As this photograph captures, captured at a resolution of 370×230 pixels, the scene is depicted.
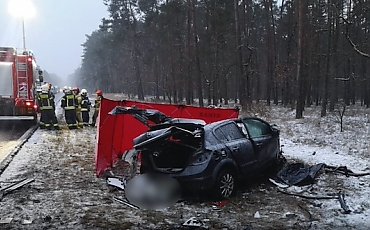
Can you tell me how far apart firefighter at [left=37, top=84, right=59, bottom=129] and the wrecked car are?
10467 mm

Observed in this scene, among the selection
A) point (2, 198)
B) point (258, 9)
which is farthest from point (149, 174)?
point (258, 9)

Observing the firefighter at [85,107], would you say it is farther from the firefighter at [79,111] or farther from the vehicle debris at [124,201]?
the vehicle debris at [124,201]

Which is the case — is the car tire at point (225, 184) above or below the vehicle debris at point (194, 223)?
above

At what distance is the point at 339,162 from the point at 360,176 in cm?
169

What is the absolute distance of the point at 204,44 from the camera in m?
40.2

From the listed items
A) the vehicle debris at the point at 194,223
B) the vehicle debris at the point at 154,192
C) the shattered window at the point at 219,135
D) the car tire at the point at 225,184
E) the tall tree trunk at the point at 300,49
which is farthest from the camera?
the tall tree trunk at the point at 300,49

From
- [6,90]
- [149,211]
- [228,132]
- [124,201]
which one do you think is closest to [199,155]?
[228,132]

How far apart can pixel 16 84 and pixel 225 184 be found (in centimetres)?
1244

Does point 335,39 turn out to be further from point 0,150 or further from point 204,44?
point 0,150

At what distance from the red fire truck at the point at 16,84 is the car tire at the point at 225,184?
12178 millimetres

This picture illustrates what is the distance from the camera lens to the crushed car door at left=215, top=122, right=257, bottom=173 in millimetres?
8469

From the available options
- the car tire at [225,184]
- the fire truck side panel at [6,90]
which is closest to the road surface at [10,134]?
the fire truck side panel at [6,90]

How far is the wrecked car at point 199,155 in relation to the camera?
7.76 meters

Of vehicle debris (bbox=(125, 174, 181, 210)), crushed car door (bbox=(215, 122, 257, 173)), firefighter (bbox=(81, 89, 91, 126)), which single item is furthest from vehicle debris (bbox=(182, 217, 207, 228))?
firefighter (bbox=(81, 89, 91, 126))
